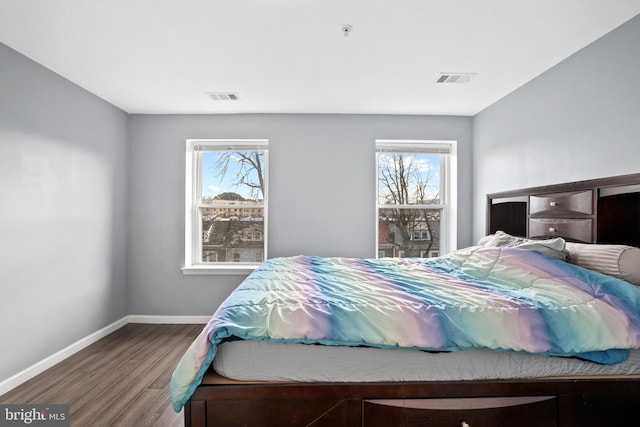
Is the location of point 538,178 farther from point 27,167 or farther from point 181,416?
point 27,167

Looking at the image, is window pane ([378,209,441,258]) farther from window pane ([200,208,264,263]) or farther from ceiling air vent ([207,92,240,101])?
ceiling air vent ([207,92,240,101])

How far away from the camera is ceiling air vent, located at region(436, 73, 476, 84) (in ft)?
8.94

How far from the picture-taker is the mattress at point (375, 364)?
1.41m

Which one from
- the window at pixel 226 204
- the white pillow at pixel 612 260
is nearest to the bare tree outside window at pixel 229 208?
the window at pixel 226 204

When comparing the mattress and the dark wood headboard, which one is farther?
the dark wood headboard

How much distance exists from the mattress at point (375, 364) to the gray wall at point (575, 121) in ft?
4.41

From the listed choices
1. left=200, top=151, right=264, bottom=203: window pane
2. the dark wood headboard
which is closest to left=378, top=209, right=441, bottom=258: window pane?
the dark wood headboard

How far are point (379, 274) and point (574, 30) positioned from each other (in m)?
2.04

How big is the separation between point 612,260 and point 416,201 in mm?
2303

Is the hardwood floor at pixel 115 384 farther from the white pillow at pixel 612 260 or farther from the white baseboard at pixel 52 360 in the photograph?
the white pillow at pixel 612 260

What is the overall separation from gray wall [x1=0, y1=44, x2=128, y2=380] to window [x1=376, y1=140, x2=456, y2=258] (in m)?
3.06

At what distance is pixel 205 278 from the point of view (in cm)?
381

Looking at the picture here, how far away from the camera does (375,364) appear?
4.69ft

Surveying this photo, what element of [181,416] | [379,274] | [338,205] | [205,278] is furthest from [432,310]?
[205,278]
